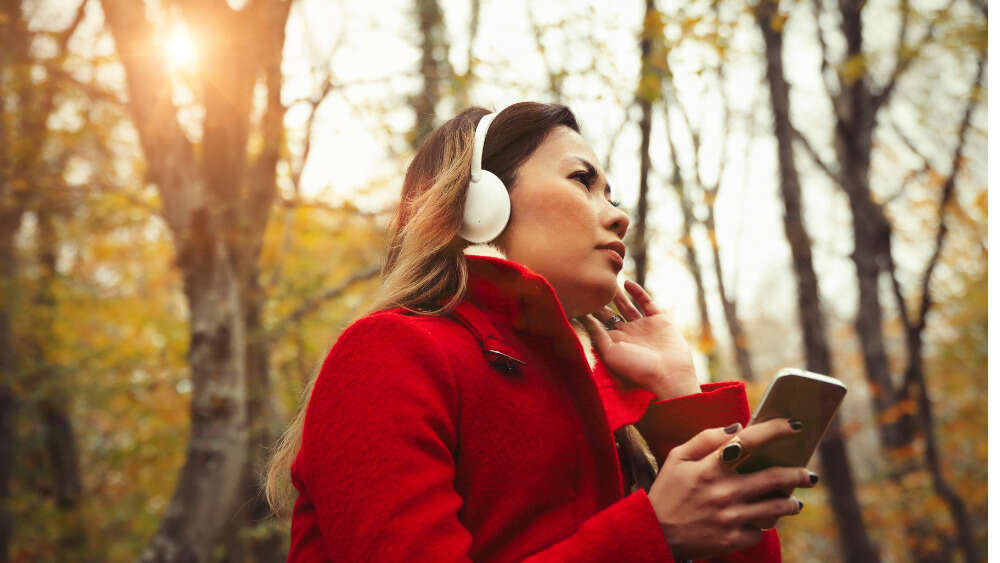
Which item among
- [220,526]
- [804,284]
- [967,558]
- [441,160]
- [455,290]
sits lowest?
[967,558]

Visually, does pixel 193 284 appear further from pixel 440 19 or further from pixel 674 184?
pixel 674 184

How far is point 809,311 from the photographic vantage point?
21.8 feet

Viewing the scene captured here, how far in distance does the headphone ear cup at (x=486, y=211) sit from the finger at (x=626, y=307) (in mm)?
436

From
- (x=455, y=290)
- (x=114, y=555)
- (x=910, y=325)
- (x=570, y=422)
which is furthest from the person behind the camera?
(x=114, y=555)

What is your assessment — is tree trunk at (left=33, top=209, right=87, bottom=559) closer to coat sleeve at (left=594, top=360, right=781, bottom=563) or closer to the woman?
the woman

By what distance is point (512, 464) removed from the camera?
1.18 m

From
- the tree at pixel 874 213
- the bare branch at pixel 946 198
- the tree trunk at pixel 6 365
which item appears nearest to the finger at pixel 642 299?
the tree at pixel 874 213

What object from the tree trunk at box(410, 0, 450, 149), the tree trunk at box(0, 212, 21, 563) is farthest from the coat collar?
the tree trunk at box(0, 212, 21, 563)

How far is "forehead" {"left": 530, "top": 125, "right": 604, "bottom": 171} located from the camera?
62.2 inches

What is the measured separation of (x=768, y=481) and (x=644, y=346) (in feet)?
2.04

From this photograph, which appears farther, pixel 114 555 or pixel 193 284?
pixel 114 555

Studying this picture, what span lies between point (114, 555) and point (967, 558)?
10.3m

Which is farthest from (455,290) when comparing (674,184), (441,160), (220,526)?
(674,184)

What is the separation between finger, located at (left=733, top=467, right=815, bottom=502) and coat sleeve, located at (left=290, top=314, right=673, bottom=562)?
137 millimetres
